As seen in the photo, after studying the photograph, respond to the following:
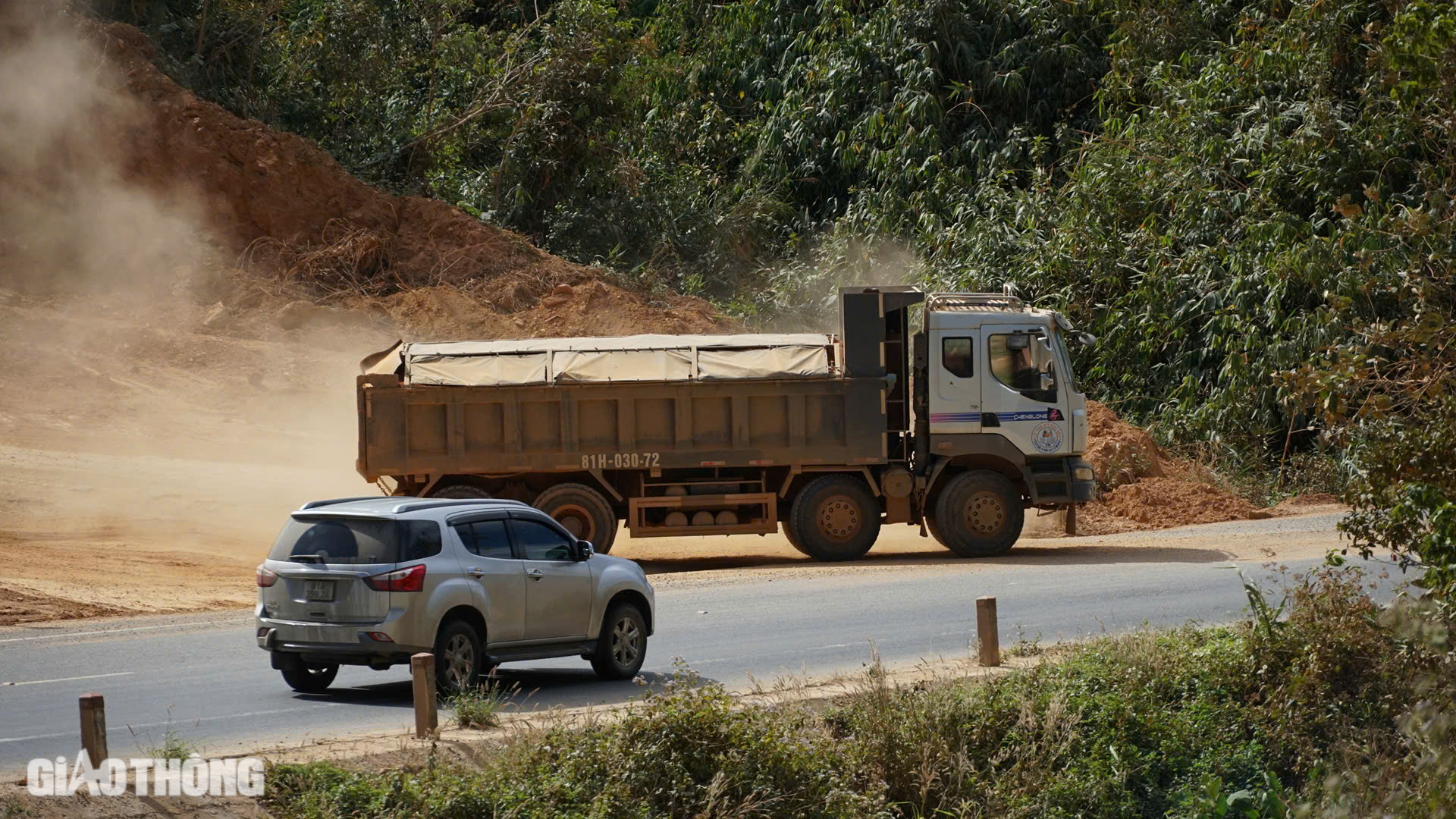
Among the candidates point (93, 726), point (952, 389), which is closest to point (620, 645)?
point (93, 726)

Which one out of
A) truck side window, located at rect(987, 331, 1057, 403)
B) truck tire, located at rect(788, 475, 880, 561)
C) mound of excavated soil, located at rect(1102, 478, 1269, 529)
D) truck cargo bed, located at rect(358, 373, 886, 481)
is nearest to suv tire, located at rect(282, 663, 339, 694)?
truck cargo bed, located at rect(358, 373, 886, 481)

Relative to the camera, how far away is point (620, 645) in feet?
40.9

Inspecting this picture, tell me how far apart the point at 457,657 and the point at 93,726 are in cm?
328

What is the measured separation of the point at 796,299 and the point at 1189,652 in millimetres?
24953

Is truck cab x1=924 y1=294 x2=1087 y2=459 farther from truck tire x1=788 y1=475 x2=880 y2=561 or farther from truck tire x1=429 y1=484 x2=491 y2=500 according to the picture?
truck tire x1=429 y1=484 x2=491 y2=500

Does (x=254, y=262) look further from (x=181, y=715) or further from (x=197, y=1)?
(x=181, y=715)

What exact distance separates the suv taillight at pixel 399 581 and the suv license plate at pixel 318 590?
0.31 m

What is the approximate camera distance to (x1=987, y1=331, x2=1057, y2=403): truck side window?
20.7 metres

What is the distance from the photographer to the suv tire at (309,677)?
11672 millimetres

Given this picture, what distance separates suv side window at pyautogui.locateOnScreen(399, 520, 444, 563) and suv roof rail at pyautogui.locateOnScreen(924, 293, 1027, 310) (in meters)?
11.2

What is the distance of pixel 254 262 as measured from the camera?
35.7 m

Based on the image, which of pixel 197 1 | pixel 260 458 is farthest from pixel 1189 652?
pixel 197 1

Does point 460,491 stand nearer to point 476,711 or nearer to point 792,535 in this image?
point 792,535

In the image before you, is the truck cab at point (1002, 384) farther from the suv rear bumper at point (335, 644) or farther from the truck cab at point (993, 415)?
the suv rear bumper at point (335, 644)
